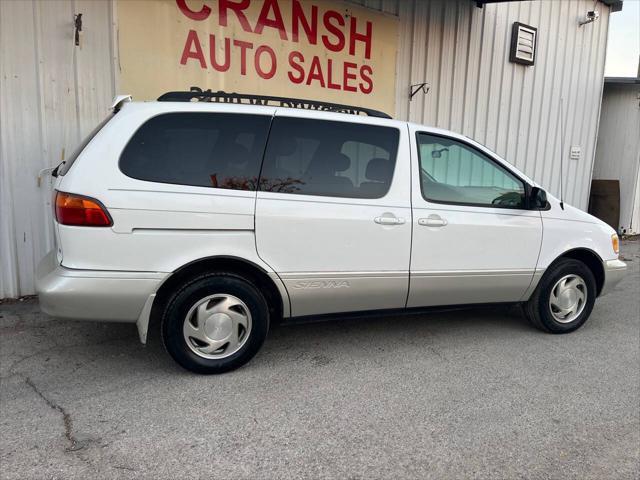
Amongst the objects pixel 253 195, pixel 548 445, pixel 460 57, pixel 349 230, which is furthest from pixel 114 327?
pixel 460 57

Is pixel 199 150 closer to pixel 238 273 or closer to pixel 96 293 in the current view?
pixel 238 273

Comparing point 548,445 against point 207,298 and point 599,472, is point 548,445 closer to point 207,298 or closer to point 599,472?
point 599,472

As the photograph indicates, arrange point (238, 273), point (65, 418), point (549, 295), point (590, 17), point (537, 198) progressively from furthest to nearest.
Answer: point (590, 17) → point (549, 295) → point (537, 198) → point (238, 273) → point (65, 418)

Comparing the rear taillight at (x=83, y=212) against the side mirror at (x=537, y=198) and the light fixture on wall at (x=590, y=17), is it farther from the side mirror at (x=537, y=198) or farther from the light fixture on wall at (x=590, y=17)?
the light fixture on wall at (x=590, y=17)

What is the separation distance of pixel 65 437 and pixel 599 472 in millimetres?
2834

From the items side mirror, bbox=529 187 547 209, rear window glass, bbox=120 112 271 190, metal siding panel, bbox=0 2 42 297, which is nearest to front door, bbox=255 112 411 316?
Result: rear window glass, bbox=120 112 271 190

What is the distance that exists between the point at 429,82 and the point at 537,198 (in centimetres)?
432

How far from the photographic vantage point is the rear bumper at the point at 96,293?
301cm

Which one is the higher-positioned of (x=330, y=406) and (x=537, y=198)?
(x=537, y=198)

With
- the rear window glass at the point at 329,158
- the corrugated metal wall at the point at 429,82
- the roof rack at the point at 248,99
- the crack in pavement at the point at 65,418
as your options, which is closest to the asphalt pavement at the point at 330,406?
the crack in pavement at the point at 65,418

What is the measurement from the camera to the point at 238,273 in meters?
3.41

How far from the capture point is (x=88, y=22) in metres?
5.03

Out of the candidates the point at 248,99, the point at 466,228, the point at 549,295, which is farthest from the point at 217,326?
the point at 549,295

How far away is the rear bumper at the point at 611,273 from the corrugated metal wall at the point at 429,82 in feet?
13.2
